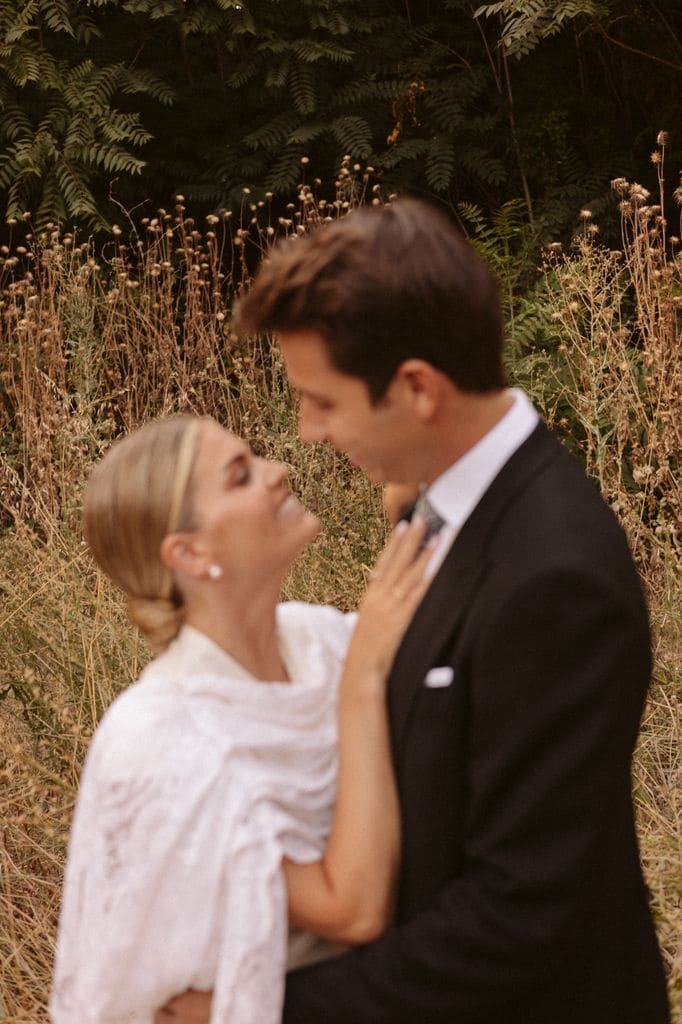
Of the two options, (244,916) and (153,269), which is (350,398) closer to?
(244,916)

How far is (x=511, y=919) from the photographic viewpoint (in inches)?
59.3

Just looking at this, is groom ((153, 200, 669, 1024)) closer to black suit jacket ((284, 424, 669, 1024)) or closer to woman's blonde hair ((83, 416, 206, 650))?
black suit jacket ((284, 424, 669, 1024))

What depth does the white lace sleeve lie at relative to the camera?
1.63 metres

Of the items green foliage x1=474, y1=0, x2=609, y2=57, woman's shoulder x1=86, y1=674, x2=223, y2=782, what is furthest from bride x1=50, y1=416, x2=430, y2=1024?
Result: green foliage x1=474, y1=0, x2=609, y2=57

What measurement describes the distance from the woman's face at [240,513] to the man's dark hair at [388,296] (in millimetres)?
269

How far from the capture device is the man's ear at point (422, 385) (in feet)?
5.29

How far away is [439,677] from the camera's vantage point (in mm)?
1574

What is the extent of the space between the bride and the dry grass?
90 cm

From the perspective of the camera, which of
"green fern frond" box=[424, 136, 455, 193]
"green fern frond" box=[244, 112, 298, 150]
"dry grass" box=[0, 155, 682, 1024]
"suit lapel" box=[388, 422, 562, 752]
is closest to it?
"suit lapel" box=[388, 422, 562, 752]

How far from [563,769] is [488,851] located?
0.15 meters

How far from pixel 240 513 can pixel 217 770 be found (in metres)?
0.40

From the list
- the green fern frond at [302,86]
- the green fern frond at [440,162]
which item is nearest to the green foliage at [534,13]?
the green fern frond at [440,162]

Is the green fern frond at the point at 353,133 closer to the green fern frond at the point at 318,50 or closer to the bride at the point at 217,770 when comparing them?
the green fern frond at the point at 318,50

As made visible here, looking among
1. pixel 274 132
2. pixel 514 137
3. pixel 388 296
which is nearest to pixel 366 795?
pixel 388 296
